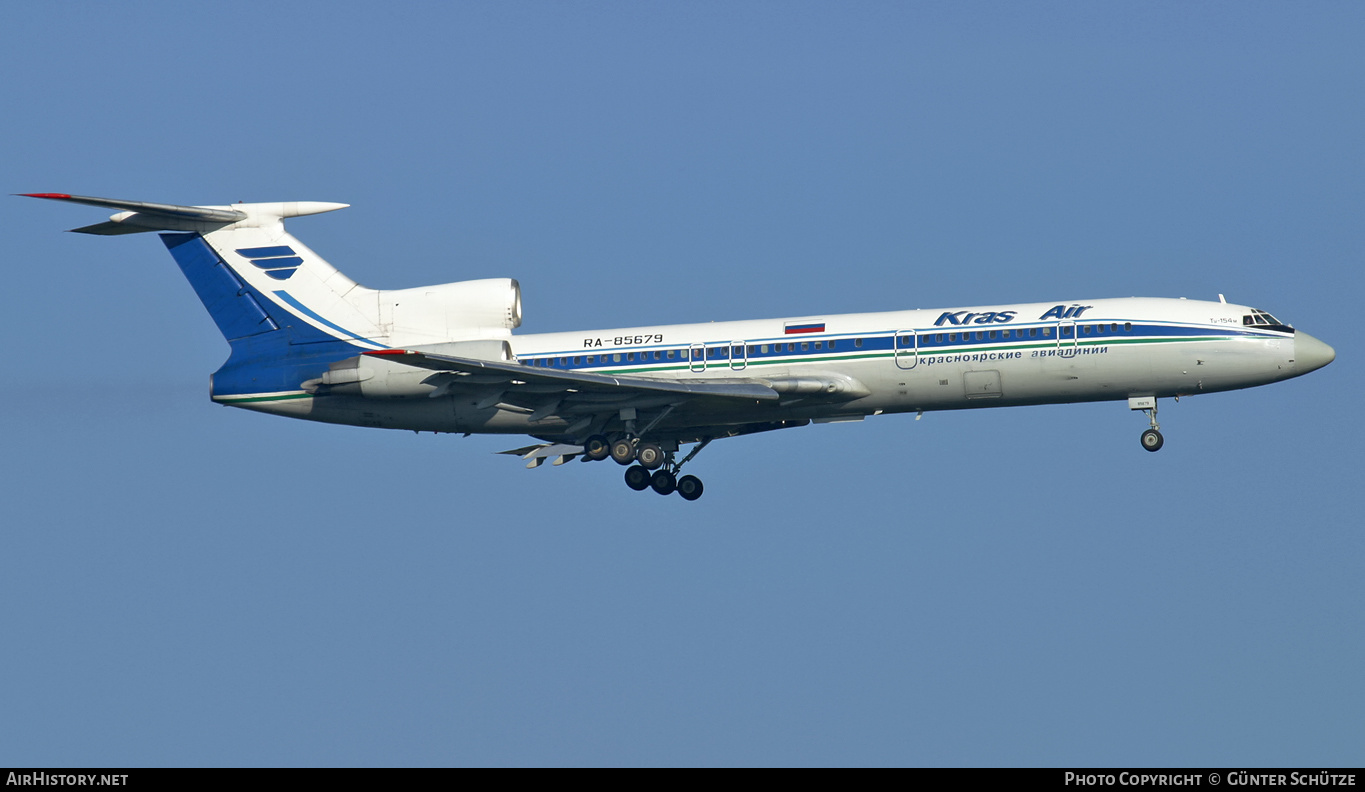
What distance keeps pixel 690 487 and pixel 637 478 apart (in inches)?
56.3

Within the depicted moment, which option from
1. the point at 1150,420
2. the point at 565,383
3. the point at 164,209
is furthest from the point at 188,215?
the point at 1150,420

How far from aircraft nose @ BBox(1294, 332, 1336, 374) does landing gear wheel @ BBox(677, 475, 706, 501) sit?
14699mm

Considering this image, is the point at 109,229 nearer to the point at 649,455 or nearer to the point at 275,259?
the point at 275,259

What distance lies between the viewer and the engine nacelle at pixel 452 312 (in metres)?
39.4

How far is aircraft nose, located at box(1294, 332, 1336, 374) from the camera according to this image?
37344 millimetres

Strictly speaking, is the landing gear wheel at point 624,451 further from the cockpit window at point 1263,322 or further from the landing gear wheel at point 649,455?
the cockpit window at point 1263,322

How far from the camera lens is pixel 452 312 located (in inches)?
1561

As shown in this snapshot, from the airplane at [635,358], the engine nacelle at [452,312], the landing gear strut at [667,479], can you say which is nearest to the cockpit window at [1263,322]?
the airplane at [635,358]

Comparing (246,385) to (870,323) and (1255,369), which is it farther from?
(1255,369)

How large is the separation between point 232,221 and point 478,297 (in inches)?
273

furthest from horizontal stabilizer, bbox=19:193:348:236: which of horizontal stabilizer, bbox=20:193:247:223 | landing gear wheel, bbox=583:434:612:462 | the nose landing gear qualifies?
the nose landing gear

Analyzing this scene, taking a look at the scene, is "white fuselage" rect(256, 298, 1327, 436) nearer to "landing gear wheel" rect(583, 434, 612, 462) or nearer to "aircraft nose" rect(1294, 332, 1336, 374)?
"aircraft nose" rect(1294, 332, 1336, 374)
